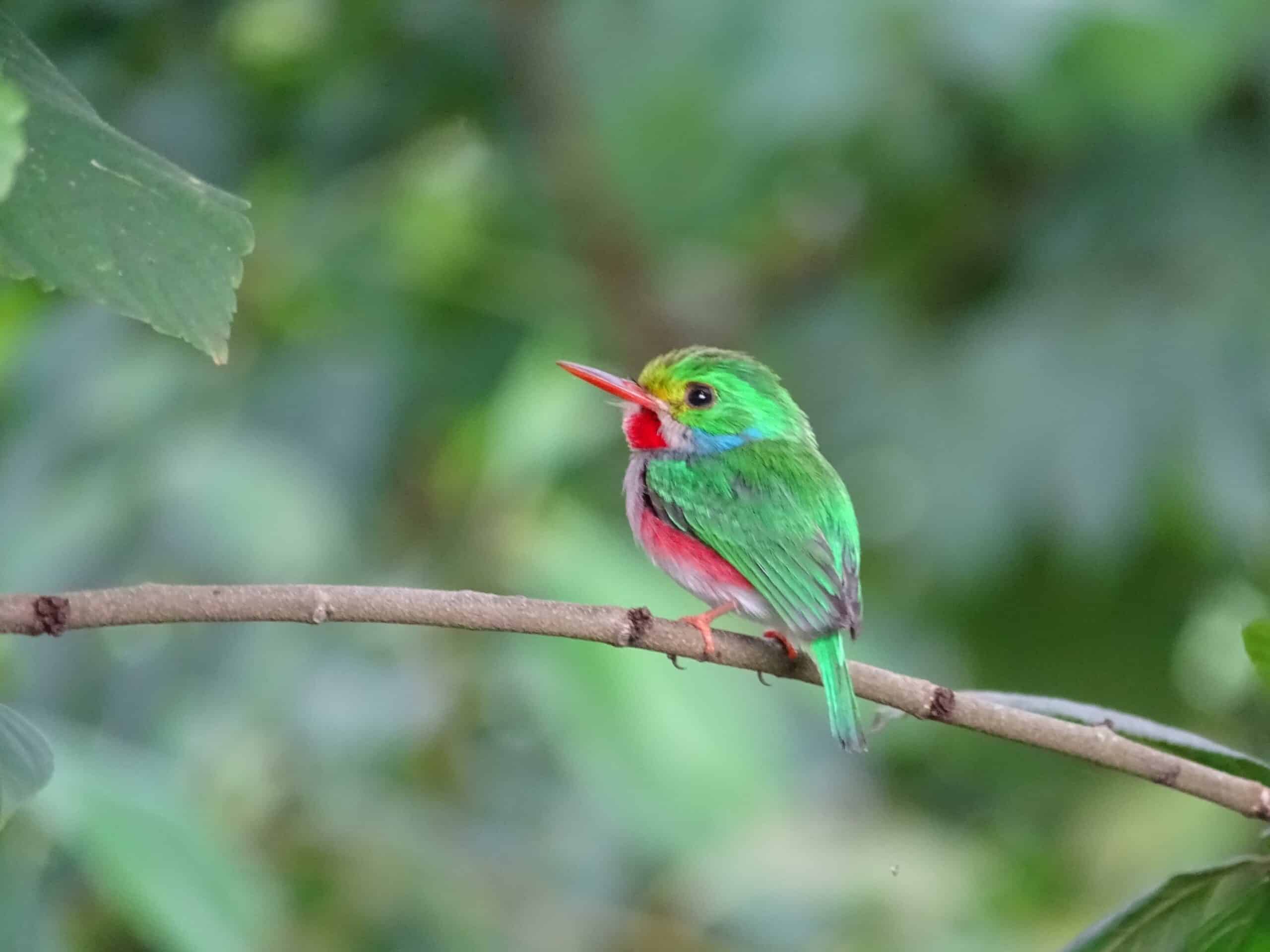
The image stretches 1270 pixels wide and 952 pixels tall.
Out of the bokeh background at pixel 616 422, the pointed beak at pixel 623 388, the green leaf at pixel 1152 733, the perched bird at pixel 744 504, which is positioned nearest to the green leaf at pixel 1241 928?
the green leaf at pixel 1152 733

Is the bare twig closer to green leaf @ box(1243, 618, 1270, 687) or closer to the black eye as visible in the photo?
green leaf @ box(1243, 618, 1270, 687)

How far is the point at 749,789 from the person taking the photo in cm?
432

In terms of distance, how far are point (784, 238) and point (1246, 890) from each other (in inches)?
168

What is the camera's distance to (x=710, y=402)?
3113mm

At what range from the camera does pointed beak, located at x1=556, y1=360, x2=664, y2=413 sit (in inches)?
118

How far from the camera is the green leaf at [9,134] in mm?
Result: 1057

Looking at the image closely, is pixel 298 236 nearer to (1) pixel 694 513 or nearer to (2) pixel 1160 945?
(1) pixel 694 513

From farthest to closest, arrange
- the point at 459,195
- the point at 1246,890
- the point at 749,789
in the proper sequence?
1. the point at 459,195
2. the point at 749,789
3. the point at 1246,890

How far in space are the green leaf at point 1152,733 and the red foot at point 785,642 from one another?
1.73 feet

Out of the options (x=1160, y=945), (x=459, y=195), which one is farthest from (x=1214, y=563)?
(x=1160, y=945)

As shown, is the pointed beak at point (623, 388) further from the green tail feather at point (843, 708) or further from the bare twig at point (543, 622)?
the bare twig at point (543, 622)

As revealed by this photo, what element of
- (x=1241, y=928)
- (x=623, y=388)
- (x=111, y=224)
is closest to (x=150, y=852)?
(x=623, y=388)

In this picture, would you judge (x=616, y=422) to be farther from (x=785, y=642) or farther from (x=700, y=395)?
(x=785, y=642)

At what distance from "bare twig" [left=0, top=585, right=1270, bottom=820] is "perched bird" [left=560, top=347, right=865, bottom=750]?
36 centimetres
